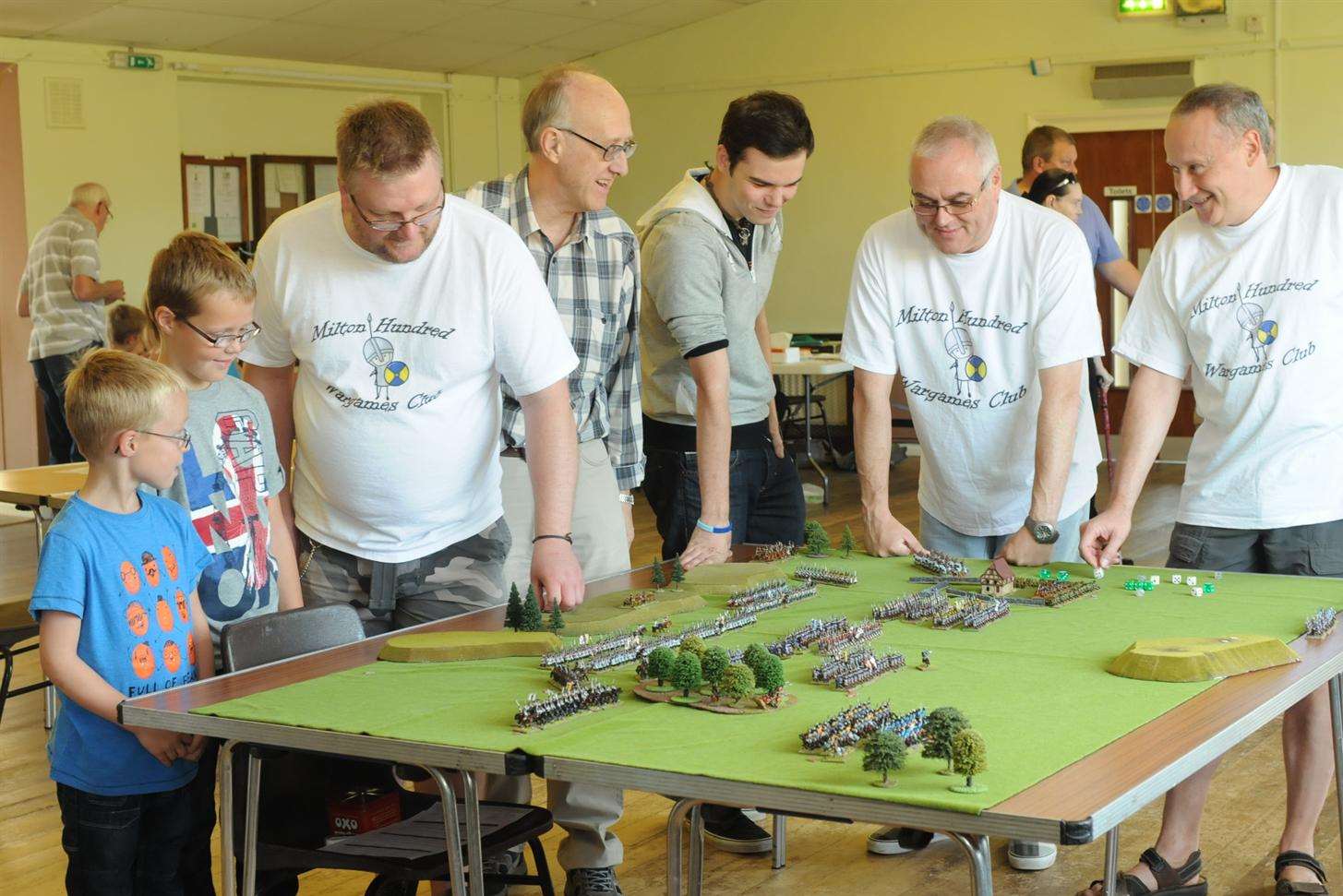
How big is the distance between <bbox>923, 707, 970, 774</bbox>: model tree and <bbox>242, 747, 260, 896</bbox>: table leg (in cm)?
94

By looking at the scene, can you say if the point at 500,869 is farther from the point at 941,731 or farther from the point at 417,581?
the point at 941,731

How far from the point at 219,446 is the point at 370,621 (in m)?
0.41

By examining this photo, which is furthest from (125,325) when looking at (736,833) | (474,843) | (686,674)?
(686,674)

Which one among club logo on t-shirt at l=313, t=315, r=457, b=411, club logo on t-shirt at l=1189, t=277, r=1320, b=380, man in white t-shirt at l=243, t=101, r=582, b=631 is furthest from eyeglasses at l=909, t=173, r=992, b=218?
club logo on t-shirt at l=313, t=315, r=457, b=411

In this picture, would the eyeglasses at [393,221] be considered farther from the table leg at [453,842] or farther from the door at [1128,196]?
the door at [1128,196]

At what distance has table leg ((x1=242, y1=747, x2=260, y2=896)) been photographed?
208cm

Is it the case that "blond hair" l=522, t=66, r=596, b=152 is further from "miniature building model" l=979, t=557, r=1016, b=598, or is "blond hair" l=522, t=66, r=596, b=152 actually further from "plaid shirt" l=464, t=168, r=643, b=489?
"miniature building model" l=979, t=557, r=1016, b=598

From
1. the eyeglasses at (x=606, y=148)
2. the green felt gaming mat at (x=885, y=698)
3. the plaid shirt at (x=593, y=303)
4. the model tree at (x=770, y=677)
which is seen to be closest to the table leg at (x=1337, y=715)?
the green felt gaming mat at (x=885, y=698)

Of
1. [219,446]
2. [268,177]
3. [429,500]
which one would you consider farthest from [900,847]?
[268,177]

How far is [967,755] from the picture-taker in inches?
62.2

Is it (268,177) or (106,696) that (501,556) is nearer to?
(106,696)

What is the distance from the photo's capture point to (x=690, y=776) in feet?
5.39

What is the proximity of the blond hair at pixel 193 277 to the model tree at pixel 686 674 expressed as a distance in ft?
3.64

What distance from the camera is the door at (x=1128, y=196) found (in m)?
10.5
